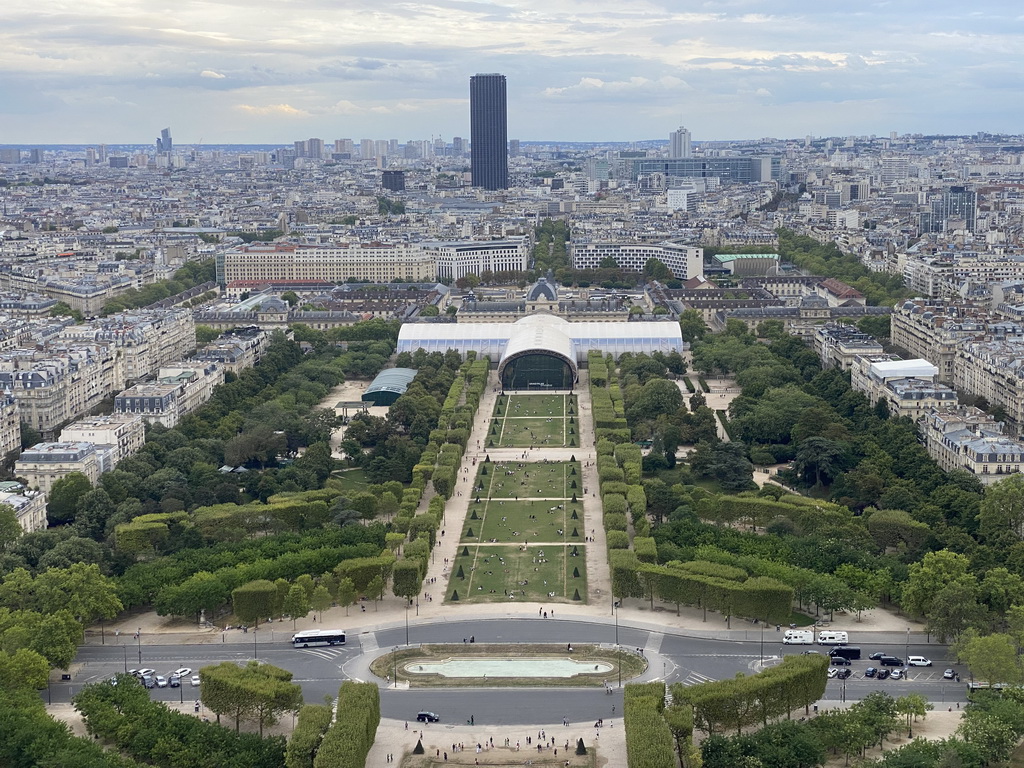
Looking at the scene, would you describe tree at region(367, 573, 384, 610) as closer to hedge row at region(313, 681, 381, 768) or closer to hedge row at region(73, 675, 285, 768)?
hedge row at region(313, 681, 381, 768)

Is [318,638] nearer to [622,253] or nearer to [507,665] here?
[507,665]

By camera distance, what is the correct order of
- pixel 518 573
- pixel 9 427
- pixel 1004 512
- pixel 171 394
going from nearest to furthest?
pixel 518 573 < pixel 1004 512 < pixel 9 427 < pixel 171 394

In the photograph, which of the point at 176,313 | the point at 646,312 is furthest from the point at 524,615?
the point at 646,312

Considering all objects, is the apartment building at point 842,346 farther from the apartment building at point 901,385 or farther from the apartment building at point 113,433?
the apartment building at point 113,433

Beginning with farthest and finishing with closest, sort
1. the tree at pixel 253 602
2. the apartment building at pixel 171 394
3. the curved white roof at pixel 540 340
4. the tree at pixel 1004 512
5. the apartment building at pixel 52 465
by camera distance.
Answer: the curved white roof at pixel 540 340 → the apartment building at pixel 171 394 → the apartment building at pixel 52 465 → the tree at pixel 1004 512 → the tree at pixel 253 602

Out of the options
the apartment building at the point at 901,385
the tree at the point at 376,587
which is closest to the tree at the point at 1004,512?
the apartment building at the point at 901,385

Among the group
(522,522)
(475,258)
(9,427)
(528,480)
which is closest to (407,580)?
(522,522)
